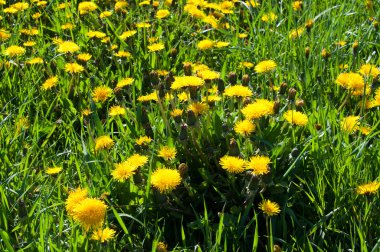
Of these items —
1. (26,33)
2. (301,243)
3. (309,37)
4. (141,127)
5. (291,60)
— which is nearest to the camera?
(301,243)

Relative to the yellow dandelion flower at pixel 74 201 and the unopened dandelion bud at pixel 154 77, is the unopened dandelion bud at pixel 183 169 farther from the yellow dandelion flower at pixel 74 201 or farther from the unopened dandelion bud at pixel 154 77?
the unopened dandelion bud at pixel 154 77

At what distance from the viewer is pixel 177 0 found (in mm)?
3576

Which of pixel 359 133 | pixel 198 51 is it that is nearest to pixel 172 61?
pixel 198 51

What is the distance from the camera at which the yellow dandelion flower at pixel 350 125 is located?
2043 mm

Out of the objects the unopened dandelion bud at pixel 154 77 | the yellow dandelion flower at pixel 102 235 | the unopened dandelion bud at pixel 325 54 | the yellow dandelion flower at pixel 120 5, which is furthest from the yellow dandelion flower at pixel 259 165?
the yellow dandelion flower at pixel 120 5

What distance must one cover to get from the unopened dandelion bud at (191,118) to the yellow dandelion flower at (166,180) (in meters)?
0.23

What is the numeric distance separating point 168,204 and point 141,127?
47cm

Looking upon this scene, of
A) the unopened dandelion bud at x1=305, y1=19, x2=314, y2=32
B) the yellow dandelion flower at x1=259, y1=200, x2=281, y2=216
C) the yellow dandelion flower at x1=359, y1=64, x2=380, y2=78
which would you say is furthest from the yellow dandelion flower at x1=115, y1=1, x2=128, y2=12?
the yellow dandelion flower at x1=259, y1=200, x2=281, y2=216

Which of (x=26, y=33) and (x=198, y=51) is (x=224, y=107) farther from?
(x=26, y=33)

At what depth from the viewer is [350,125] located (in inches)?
80.9

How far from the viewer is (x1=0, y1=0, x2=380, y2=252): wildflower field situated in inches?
69.9

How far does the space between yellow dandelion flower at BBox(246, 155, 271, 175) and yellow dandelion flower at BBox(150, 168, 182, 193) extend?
217 mm

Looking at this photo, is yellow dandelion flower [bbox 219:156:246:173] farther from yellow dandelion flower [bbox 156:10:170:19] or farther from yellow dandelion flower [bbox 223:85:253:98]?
yellow dandelion flower [bbox 156:10:170:19]

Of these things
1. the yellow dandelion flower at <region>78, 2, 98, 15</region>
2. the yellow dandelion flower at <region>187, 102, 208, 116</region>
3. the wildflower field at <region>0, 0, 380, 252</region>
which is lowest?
the wildflower field at <region>0, 0, 380, 252</region>
